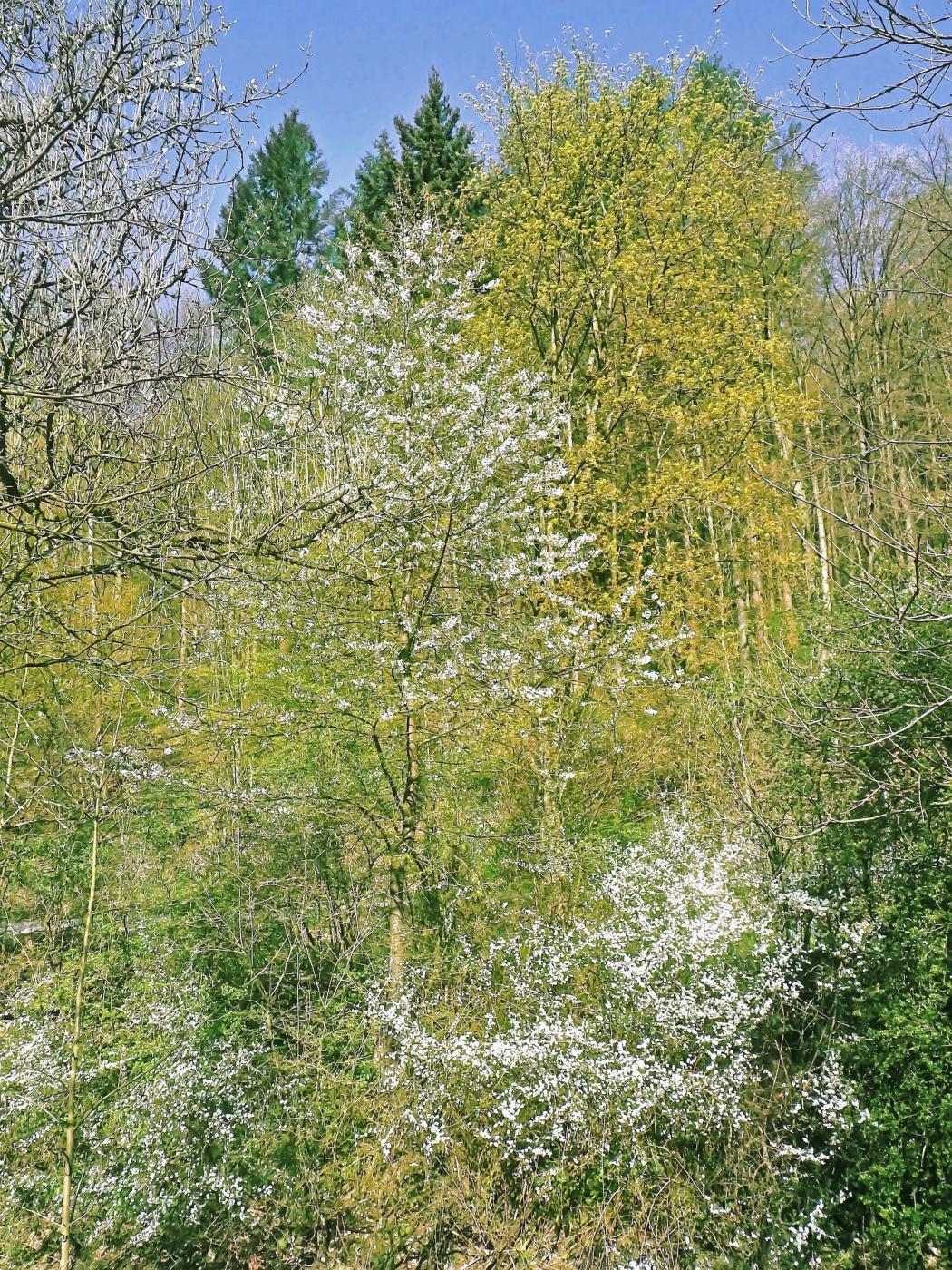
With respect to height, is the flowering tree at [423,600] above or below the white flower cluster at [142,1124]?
above

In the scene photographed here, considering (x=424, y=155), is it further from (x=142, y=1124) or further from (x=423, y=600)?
(x=142, y=1124)

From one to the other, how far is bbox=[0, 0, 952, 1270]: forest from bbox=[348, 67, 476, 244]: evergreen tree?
445 inches

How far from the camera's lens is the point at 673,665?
920 cm

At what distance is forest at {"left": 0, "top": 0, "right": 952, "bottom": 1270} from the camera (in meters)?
3.77

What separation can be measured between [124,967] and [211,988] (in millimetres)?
648

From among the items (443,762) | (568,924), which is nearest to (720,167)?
(443,762)

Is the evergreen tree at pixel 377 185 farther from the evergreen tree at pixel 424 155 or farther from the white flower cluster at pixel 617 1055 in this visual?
the white flower cluster at pixel 617 1055

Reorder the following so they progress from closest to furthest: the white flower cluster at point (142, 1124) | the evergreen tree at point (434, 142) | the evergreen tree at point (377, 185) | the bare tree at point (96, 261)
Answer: the bare tree at point (96, 261) < the white flower cluster at point (142, 1124) < the evergreen tree at point (434, 142) < the evergreen tree at point (377, 185)

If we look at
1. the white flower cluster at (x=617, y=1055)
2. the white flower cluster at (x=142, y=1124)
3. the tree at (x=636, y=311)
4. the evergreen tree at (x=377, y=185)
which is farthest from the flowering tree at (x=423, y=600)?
the evergreen tree at (x=377, y=185)

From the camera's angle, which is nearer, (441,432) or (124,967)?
(124,967)

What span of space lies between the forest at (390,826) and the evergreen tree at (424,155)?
37.1 ft

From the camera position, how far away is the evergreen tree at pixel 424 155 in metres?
17.6

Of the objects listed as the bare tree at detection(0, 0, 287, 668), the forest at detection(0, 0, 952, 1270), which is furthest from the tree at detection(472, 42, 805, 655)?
the bare tree at detection(0, 0, 287, 668)

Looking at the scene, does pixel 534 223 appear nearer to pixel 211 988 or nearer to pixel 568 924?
pixel 568 924
